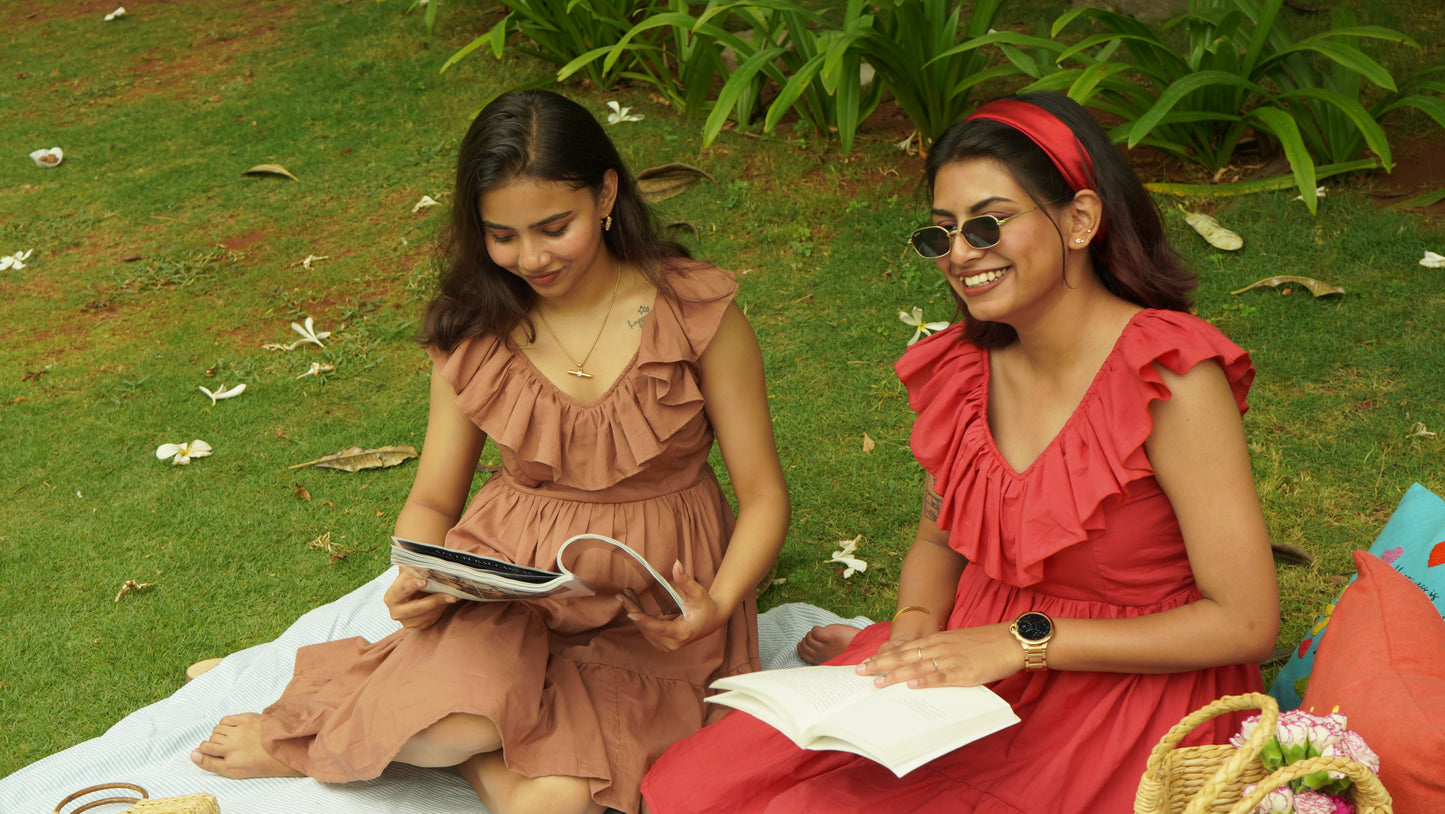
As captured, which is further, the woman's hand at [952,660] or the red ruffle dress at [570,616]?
the red ruffle dress at [570,616]

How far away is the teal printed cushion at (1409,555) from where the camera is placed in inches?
98.3

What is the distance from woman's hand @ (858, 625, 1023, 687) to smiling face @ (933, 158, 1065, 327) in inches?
22.3

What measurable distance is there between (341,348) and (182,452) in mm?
921

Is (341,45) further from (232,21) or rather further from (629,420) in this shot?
(629,420)

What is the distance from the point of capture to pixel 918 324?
15.2 feet

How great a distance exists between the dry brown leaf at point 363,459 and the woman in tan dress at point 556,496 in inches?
59.3

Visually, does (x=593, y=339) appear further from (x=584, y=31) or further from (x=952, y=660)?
(x=584, y=31)

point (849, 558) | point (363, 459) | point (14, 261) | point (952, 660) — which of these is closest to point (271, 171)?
point (14, 261)

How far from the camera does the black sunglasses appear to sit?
217cm

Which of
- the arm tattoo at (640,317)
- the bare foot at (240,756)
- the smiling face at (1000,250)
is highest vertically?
the smiling face at (1000,250)

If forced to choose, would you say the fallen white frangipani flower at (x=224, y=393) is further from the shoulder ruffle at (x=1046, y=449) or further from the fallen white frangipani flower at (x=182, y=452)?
the shoulder ruffle at (x=1046, y=449)

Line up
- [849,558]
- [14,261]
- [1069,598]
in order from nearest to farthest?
[1069,598] → [849,558] → [14,261]

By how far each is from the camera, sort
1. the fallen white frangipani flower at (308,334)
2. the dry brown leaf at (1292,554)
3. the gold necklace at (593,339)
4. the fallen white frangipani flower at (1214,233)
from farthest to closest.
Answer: the fallen white frangipani flower at (308,334) < the fallen white frangipani flower at (1214,233) < the dry brown leaf at (1292,554) < the gold necklace at (593,339)

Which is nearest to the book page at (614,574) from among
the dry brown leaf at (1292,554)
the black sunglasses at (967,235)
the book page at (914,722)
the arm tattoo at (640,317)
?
the arm tattoo at (640,317)
